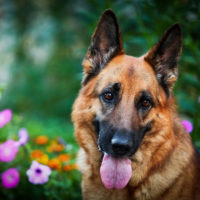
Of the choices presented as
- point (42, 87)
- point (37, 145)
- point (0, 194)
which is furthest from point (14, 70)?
point (0, 194)

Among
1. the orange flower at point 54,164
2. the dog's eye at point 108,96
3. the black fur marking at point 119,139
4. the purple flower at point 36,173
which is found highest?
the dog's eye at point 108,96

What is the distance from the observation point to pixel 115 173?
2713 mm

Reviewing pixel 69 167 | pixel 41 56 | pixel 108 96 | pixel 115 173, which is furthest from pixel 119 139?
pixel 41 56

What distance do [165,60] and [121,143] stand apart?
1082 mm

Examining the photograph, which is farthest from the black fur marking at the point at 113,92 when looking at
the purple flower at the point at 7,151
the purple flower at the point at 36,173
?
the purple flower at the point at 7,151

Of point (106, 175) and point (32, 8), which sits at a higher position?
point (32, 8)

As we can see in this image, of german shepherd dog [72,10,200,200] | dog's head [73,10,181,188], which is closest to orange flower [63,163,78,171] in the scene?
german shepherd dog [72,10,200,200]

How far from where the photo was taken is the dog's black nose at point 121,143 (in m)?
2.61

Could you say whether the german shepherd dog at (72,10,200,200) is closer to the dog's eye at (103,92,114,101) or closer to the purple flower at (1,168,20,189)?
the dog's eye at (103,92,114,101)

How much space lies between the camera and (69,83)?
870cm

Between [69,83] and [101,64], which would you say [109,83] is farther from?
[69,83]

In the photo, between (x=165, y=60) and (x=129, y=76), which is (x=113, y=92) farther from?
(x=165, y=60)

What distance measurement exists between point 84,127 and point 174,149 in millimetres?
997

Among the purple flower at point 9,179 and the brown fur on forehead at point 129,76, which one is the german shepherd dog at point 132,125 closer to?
the brown fur on forehead at point 129,76
